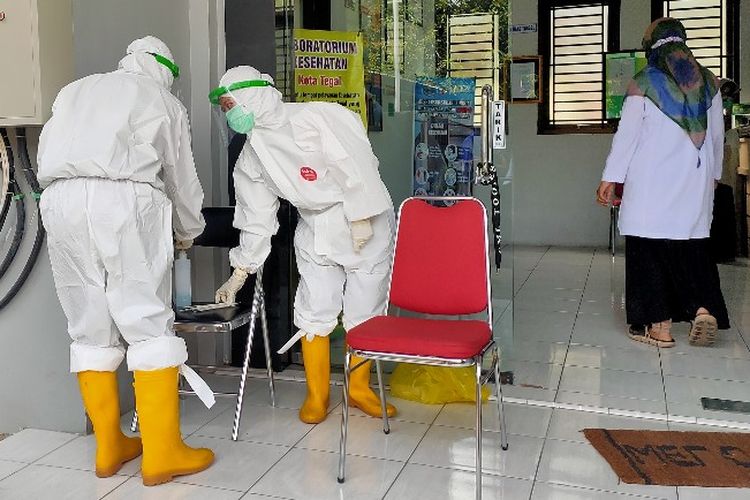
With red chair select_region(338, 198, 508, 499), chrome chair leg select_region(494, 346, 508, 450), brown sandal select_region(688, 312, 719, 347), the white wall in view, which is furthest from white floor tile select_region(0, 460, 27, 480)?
brown sandal select_region(688, 312, 719, 347)

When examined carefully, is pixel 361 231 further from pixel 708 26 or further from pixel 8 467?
pixel 708 26

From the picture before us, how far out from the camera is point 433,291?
2832 mm

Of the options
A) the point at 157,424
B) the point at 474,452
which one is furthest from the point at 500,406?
the point at 157,424

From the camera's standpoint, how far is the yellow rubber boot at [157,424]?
8.37 feet

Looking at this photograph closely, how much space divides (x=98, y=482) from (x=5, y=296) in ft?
2.98

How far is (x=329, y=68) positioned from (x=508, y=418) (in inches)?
68.3

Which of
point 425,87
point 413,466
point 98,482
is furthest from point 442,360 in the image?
point 425,87

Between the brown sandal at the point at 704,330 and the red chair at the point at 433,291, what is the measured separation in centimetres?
A: 182

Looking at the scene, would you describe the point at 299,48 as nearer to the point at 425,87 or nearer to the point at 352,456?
the point at 425,87

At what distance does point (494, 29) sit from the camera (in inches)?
131

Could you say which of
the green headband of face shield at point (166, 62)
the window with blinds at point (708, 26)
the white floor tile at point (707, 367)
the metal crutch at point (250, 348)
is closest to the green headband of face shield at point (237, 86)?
the green headband of face shield at point (166, 62)

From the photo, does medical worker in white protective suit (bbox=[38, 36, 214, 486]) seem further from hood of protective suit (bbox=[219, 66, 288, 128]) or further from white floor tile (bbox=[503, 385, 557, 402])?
white floor tile (bbox=[503, 385, 557, 402])

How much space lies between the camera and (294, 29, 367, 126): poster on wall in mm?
3574

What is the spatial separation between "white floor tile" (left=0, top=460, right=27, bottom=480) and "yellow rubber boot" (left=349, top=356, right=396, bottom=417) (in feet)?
4.03
